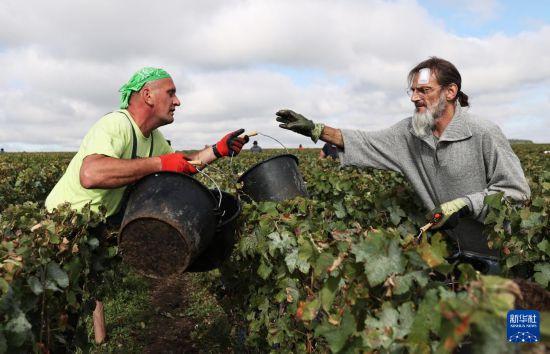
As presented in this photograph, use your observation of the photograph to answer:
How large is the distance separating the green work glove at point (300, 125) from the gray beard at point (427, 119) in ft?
2.83

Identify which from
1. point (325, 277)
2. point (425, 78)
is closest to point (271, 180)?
point (425, 78)

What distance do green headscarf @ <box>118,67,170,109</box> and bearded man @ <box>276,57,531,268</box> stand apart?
45.5 inches

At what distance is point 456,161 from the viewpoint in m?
3.48

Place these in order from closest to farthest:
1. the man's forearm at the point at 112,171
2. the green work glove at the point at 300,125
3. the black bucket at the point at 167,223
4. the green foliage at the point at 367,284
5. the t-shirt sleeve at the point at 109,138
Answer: the green foliage at the point at 367,284
the black bucket at the point at 167,223
the man's forearm at the point at 112,171
the t-shirt sleeve at the point at 109,138
the green work glove at the point at 300,125

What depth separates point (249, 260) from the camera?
129 inches

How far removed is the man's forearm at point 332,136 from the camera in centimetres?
402

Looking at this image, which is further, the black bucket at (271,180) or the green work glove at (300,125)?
the green work glove at (300,125)

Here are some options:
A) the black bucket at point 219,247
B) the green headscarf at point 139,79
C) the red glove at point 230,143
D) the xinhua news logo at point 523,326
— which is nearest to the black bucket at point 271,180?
the red glove at point 230,143

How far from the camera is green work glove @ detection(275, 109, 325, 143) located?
12.8ft

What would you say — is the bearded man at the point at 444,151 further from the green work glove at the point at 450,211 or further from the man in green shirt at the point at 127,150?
the man in green shirt at the point at 127,150

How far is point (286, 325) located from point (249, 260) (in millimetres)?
630

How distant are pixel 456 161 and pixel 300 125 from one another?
4.49 feet

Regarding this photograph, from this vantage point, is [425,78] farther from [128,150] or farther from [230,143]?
[128,150]

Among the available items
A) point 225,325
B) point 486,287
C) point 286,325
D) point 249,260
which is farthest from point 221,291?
point 486,287
